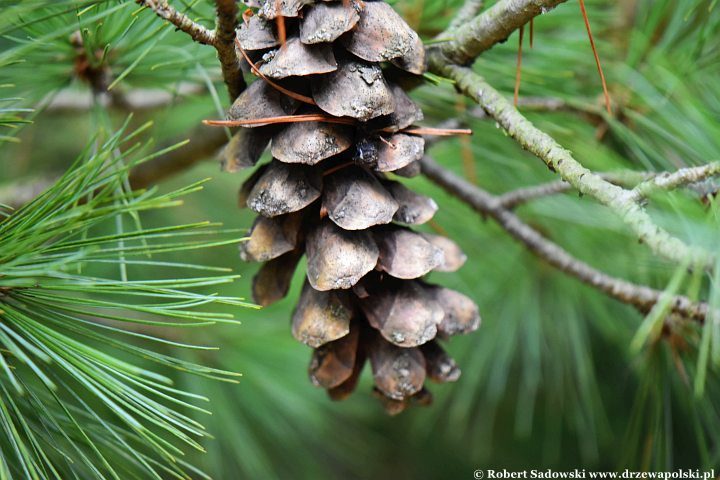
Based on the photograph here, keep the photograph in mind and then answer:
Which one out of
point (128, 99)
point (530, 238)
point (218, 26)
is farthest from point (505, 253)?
point (218, 26)

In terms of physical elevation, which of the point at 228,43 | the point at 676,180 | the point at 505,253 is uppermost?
the point at 228,43

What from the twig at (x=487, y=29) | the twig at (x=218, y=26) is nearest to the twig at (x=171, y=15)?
the twig at (x=218, y=26)

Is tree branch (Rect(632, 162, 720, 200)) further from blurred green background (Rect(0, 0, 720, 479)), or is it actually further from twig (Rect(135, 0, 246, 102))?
twig (Rect(135, 0, 246, 102))

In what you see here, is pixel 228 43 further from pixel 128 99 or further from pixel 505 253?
pixel 505 253

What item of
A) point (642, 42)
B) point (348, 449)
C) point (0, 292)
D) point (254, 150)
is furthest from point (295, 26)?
point (348, 449)

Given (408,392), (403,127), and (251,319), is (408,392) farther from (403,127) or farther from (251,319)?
(251,319)

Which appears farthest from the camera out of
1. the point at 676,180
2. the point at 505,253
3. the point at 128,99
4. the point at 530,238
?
the point at 505,253
